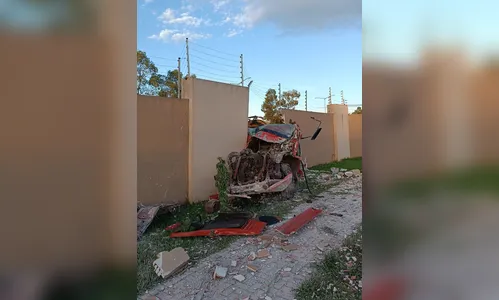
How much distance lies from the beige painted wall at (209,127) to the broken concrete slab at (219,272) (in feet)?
8.97

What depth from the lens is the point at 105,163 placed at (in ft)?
2.48

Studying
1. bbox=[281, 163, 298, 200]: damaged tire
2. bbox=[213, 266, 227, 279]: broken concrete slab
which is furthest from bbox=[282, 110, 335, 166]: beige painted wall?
bbox=[213, 266, 227, 279]: broken concrete slab

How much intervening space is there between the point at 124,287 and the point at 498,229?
98 cm

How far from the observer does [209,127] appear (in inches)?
235

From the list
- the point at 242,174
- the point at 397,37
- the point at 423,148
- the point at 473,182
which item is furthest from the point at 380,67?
the point at 242,174

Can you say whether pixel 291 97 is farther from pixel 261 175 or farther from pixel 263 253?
pixel 263 253

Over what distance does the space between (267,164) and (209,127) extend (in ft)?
4.54

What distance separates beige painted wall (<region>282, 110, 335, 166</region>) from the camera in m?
10.3

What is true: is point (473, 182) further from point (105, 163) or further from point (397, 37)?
point (105, 163)

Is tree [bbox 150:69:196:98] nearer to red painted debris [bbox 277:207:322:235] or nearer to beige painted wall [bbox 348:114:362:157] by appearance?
beige painted wall [bbox 348:114:362:157]

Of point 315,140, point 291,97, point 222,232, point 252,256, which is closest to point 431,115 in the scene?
point 252,256

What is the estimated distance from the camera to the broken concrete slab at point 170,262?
2985 millimetres

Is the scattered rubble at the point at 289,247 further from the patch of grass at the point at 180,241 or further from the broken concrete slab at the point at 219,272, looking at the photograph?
the broken concrete slab at the point at 219,272

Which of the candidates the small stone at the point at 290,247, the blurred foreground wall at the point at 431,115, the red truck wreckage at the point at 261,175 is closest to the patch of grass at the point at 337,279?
the small stone at the point at 290,247
